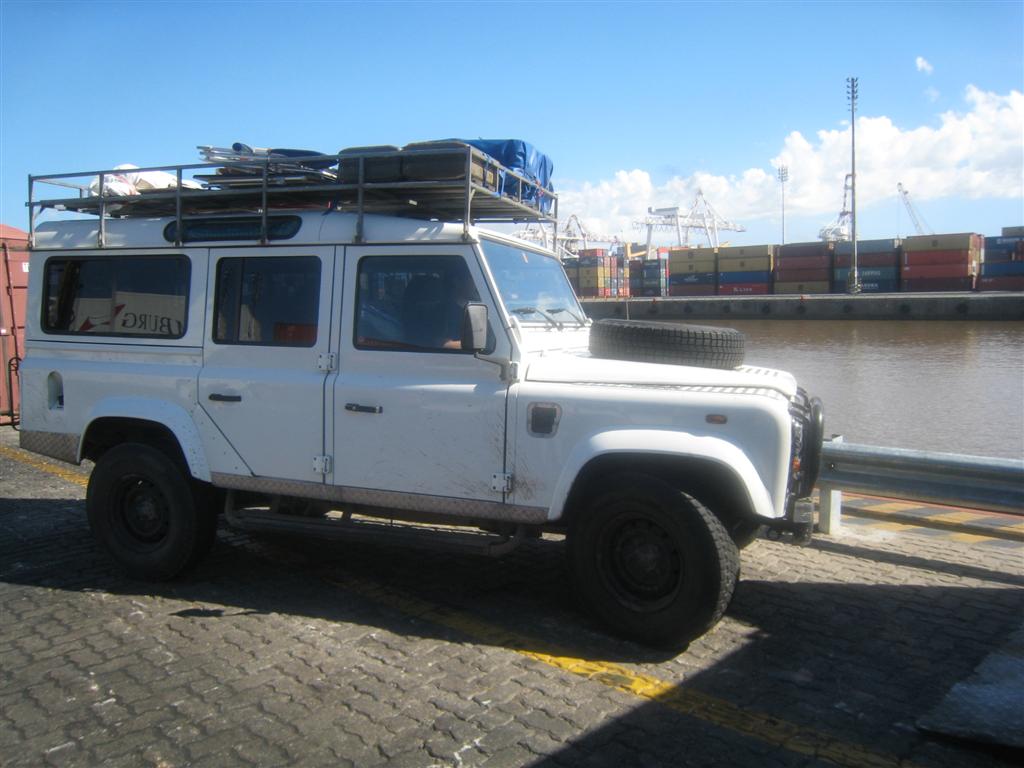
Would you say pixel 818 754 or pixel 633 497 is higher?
pixel 633 497

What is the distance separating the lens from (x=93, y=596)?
16.0 feet

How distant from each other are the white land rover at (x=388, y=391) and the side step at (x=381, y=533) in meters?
0.02

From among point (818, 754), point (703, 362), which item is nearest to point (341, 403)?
point (703, 362)

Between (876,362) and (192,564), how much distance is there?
746 inches

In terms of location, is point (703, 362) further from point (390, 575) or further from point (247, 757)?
point (247, 757)

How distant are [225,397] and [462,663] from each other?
212 cm

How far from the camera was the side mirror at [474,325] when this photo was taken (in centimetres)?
412

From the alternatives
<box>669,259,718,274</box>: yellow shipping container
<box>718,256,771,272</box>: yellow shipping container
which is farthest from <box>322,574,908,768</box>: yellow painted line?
<box>669,259,718,274</box>: yellow shipping container

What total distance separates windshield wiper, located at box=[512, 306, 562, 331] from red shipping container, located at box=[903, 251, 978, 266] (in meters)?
42.4

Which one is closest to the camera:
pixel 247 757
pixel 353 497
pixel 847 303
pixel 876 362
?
pixel 247 757

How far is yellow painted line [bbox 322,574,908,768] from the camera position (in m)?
3.21

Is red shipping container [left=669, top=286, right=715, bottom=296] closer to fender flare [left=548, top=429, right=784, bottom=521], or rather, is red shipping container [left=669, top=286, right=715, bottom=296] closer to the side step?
the side step

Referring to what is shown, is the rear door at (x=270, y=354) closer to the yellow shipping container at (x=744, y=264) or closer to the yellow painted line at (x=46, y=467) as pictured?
the yellow painted line at (x=46, y=467)

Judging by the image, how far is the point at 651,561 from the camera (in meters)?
4.11
